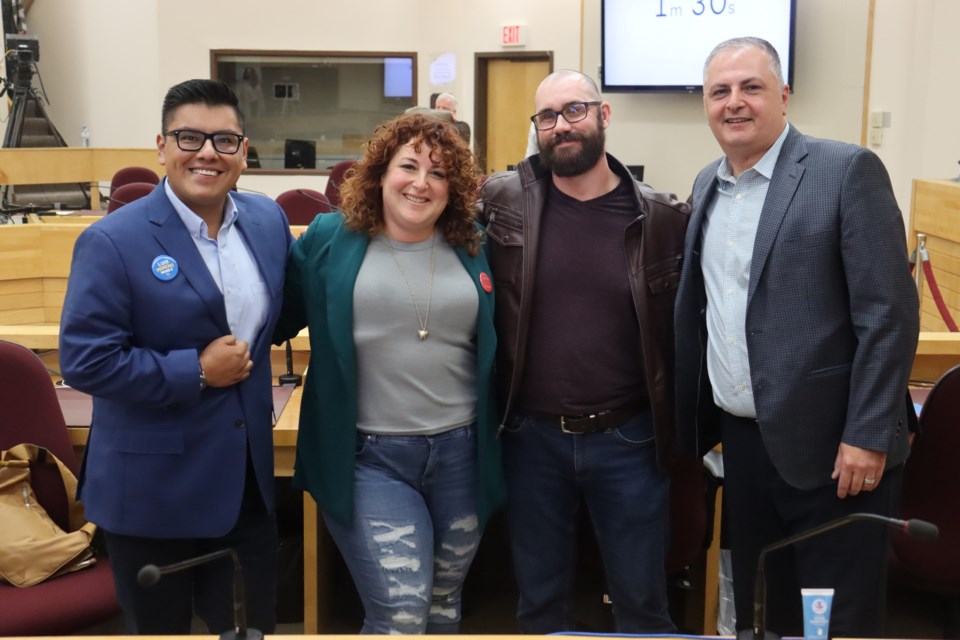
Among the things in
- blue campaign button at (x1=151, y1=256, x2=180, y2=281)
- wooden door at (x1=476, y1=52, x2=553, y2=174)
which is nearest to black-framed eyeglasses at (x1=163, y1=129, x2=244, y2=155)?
blue campaign button at (x1=151, y1=256, x2=180, y2=281)

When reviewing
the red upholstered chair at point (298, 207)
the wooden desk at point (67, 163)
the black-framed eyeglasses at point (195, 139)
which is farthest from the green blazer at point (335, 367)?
Result: the wooden desk at point (67, 163)

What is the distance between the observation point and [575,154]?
2186 millimetres

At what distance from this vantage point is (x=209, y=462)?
6.31ft

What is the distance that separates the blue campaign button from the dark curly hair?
1.31 feet

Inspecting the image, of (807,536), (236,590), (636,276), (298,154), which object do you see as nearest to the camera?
(807,536)

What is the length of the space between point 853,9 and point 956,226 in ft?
11.2

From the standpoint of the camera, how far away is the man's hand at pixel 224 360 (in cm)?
185

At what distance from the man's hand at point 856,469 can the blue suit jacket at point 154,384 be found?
1148 millimetres

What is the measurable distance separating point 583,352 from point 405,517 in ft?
1.71

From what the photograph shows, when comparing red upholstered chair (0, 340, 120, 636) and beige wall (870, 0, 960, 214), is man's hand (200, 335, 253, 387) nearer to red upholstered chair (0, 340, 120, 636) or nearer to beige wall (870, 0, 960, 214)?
red upholstered chair (0, 340, 120, 636)

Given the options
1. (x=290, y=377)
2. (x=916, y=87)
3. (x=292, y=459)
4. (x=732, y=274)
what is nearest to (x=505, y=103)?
(x=916, y=87)

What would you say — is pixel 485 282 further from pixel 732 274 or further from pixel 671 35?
pixel 671 35

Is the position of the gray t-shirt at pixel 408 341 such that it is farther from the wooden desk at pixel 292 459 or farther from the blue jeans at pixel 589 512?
the wooden desk at pixel 292 459

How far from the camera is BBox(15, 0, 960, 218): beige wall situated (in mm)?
7402
